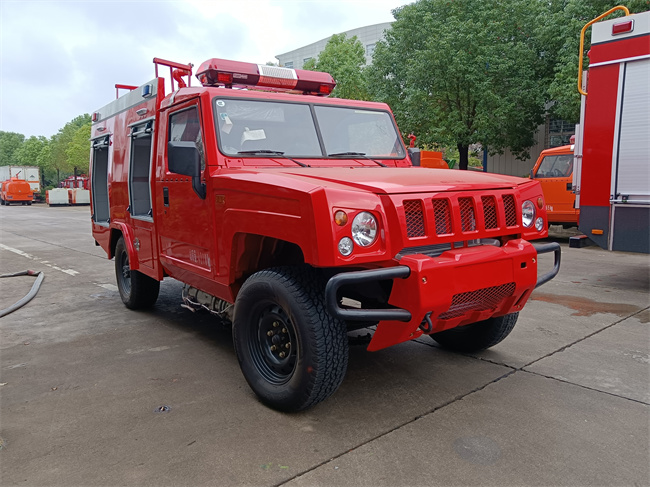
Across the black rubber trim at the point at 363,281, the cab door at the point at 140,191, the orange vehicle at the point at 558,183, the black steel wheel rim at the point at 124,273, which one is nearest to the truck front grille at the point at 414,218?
the black rubber trim at the point at 363,281

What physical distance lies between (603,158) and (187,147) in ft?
19.0

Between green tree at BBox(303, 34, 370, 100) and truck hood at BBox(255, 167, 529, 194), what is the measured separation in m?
21.5

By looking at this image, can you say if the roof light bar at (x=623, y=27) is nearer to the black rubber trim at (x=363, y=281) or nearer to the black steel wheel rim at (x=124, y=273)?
the black rubber trim at (x=363, y=281)

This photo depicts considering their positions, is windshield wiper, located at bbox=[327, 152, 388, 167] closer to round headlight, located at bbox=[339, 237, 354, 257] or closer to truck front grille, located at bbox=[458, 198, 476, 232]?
truck front grille, located at bbox=[458, 198, 476, 232]

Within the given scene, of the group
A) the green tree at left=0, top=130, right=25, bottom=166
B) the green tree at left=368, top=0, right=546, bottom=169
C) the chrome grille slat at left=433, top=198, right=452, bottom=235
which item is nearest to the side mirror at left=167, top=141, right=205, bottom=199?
the chrome grille slat at left=433, top=198, right=452, bottom=235

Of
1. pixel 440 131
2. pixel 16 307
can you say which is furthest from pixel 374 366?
pixel 440 131

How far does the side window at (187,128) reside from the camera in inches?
162

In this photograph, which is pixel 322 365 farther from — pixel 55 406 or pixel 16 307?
pixel 16 307

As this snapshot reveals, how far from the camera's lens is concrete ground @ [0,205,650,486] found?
2777 millimetres

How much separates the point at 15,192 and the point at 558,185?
139 ft

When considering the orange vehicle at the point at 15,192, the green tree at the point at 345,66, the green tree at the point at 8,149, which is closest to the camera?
the green tree at the point at 345,66

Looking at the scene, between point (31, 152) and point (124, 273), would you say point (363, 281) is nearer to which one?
point (124, 273)

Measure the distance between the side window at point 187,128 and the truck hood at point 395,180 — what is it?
0.70m

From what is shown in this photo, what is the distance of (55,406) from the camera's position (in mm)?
3592
